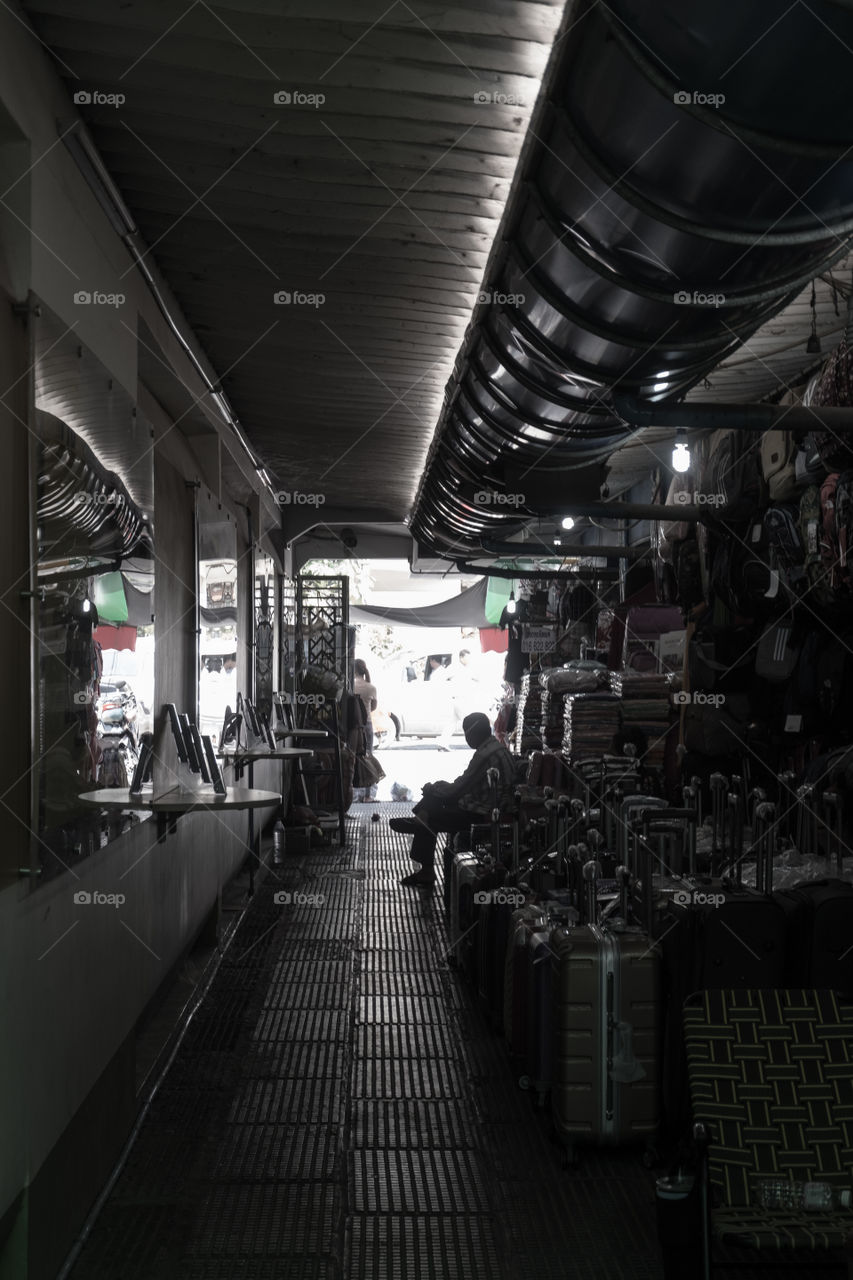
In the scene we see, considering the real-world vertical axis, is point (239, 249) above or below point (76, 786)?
above

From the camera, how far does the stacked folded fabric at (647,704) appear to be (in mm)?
7879

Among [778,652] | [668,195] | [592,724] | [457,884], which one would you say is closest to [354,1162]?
[457,884]

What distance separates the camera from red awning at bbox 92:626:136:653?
3596 mm

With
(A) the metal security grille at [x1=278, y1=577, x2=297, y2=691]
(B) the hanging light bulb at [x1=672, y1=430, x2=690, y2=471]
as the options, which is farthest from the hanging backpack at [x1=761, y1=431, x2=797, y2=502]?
(A) the metal security grille at [x1=278, y1=577, x2=297, y2=691]

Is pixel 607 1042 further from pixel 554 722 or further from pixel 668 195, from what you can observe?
pixel 554 722

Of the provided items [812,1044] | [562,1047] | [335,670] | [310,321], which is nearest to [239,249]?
[310,321]

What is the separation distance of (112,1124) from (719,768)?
3847 mm

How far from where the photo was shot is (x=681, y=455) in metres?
6.67

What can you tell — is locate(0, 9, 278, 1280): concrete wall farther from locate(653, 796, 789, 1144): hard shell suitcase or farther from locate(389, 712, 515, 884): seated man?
locate(389, 712, 515, 884): seated man

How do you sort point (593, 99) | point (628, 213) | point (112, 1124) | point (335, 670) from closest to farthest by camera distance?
point (593, 99) < point (628, 213) < point (112, 1124) < point (335, 670)

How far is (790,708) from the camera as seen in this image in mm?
5562

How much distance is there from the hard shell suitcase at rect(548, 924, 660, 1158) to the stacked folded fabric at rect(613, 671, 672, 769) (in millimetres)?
4297

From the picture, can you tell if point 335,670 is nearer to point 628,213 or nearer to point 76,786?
point 76,786

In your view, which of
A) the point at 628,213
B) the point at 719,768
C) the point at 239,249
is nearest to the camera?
the point at 628,213
